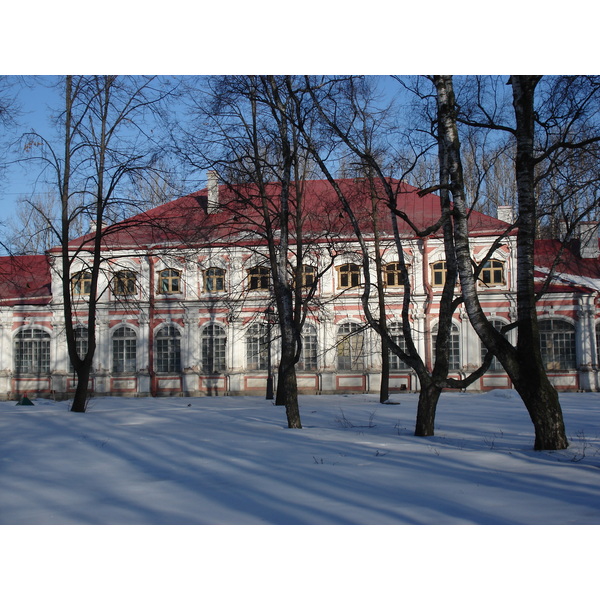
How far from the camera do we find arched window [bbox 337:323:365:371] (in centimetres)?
2922

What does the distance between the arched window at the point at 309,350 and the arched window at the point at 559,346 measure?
1067 centimetres

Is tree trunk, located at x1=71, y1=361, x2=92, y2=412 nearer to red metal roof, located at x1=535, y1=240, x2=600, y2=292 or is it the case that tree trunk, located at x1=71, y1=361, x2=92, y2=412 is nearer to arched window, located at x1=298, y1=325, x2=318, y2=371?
arched window, located at x1=298, y1=325, x2=318, y2=371

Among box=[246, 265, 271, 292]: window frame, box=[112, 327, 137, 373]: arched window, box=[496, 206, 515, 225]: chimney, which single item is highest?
box=[496, 206, 515, 225]: chimney

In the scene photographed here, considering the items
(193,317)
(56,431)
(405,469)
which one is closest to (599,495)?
(405,469)

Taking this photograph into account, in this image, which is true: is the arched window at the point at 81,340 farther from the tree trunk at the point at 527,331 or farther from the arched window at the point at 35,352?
the tree trunk at the point at 527,331

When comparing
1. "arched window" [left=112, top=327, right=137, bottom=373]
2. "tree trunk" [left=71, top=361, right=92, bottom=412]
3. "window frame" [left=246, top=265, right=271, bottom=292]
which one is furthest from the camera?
"arched window" [left=112, top=327, right=137, bottom=373]

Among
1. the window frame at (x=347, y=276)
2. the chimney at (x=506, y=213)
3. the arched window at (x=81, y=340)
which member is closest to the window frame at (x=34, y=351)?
the arched window at (x=81, y=340)

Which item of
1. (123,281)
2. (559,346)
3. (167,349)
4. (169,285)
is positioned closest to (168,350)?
(167,349)

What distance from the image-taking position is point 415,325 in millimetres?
29203

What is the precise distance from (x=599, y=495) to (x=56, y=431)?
949cm

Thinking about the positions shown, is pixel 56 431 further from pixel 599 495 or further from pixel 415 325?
pixel 415 325

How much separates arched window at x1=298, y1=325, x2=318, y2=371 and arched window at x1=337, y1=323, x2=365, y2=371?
1220 millimetres

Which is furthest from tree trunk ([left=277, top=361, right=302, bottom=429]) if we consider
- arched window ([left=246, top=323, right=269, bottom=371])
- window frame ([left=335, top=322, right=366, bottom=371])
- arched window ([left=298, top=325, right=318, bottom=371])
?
arched window ([left=246, top=323, right=269, bottom=371])

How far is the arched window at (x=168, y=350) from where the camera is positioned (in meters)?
30.7
